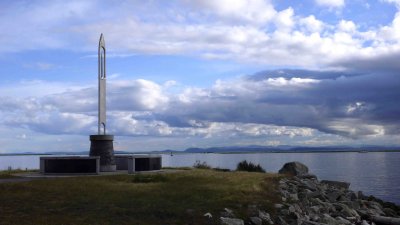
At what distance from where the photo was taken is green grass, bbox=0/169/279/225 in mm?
17203

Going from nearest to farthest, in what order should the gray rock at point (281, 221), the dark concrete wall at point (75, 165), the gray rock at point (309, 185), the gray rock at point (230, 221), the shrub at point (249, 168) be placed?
the gray rock at point (230, 221) < the gray rock at point (281, 221) < the gray rock at point (309, 185) < the dark concrete wall at point (75, 165) < the shrub at point (249, 168)

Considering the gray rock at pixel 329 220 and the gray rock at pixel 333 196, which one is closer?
the gray rock at pixel 329 220

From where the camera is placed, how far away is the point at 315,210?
2178cm

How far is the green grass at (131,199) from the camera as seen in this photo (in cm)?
1720

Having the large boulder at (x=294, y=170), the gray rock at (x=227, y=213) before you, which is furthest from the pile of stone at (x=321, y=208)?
the large boulder at (x=294, y=170)

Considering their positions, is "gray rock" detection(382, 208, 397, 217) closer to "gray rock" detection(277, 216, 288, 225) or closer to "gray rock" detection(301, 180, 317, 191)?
"gray rock" detection(301, 180, 317, 191)

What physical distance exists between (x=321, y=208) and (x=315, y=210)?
1013mm

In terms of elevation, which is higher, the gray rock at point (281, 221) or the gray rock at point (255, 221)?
the gray rock at point (255, 221)

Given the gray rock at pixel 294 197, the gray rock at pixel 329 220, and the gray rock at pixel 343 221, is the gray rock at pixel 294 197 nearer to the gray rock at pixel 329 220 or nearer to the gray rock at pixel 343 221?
the gray rock at pixel 343 221

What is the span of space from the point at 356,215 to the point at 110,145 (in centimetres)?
1934

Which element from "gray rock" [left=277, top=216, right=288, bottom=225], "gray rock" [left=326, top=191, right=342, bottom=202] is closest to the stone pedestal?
"gray rock" [left=326, top=191, right=342, bottom=202]

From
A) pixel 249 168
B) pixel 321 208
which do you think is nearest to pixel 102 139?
pixel 249 168

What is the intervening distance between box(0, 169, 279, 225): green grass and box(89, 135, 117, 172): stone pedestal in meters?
8.67

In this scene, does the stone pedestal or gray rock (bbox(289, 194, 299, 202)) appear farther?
the stone pedestal
